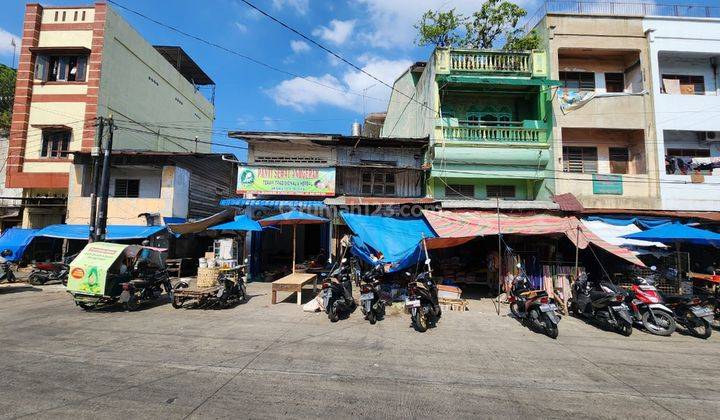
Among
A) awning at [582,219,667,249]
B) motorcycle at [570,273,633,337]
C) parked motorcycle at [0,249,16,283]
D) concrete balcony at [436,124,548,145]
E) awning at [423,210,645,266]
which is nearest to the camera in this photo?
motorcycle at [570,273,633,337]

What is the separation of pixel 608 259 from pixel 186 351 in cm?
1350

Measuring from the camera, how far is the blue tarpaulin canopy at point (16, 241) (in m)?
14.7

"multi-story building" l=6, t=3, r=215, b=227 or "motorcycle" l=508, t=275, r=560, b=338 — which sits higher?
"multi-story building" l=6, t=3, r=215, b=227

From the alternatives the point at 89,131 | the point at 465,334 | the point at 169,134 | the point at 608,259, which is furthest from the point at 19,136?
the point at 608,259

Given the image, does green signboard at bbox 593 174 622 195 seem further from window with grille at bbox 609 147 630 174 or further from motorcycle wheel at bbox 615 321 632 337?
motorcycle wheel at bbox 615 321 632 337

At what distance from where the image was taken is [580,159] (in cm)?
1606

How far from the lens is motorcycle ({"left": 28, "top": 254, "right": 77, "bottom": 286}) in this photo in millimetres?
12898

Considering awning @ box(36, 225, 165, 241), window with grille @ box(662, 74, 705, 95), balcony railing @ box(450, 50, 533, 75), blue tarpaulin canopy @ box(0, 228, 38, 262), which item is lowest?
blue tarpaulin canopy @ box(0, 228, 38, 262)

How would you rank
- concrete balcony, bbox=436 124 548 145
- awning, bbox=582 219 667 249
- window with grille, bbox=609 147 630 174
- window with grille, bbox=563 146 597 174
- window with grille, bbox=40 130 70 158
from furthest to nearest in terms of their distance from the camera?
window with grille, bbox=40 130 70 158
window with grille, bbox=609 147 630 174
window with grille, bbox=563 146 597 174
concrete balcony, bbox=436 124 548 145
awning, bbox=582 219 667 249

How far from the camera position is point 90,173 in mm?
17328

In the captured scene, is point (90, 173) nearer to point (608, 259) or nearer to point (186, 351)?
point (186, 351)

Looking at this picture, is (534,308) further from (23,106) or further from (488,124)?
(23,106)

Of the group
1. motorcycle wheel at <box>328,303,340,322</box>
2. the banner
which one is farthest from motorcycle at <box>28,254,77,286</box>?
motorcycle wheel at <box>328,303,340,322</box>

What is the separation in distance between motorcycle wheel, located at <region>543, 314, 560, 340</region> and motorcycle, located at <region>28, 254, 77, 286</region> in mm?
16256
